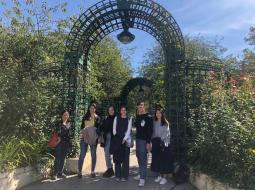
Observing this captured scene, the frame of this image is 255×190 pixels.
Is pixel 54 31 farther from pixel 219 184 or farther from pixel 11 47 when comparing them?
pixel 219 184

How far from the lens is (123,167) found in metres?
8.32

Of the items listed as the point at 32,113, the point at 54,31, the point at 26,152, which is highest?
the point at 54,31

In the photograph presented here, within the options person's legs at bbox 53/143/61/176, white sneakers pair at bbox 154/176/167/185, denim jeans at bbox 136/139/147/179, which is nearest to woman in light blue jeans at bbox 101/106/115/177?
denim jeans at bbox 136/139/147/179

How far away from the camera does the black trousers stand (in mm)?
8125

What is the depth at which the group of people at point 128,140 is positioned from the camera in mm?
8000

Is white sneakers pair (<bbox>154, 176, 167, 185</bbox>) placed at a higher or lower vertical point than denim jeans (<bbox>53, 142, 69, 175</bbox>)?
lower

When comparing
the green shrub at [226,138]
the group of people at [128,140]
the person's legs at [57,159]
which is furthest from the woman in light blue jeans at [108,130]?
the green shrub at [226,138]

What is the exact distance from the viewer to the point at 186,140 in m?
9.09

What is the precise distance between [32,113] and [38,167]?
47.7 inches

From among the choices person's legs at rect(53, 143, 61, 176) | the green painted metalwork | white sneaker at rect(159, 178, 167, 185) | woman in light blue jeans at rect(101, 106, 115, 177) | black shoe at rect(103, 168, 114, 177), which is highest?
the green painted metalwork

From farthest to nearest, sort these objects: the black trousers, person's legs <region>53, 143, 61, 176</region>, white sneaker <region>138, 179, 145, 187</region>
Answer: person's legs <region>53, 143, 61, 176</region>
the black trousers
white sneaker <region>138, 179, 145, 187</region>

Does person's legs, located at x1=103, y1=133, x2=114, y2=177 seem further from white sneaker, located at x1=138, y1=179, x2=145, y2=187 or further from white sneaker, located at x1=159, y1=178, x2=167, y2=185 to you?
white sneaker, located at x1=159, y1=178, x2=167, y2=185

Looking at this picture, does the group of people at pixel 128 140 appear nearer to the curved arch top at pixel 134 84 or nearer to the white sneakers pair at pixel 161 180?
the white sneakers pair at pixel 161 180

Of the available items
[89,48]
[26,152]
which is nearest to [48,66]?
[89,48]
